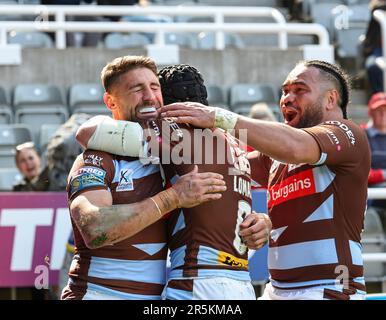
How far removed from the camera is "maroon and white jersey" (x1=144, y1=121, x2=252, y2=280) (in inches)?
173

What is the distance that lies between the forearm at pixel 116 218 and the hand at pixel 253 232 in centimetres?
41

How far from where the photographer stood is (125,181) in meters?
4.42

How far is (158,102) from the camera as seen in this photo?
15.0 feet

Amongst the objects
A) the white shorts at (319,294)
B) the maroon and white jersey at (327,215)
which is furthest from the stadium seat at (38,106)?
the white shorts at (319,294)

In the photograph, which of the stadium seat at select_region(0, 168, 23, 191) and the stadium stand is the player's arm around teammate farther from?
the stadium stand

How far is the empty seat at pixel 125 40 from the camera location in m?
11.4

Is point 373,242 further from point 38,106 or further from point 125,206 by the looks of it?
point 125,206

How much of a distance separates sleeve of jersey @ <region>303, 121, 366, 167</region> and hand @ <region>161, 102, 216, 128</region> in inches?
21.9

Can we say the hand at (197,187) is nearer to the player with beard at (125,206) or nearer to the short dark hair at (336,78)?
the player with beard at (125,206)

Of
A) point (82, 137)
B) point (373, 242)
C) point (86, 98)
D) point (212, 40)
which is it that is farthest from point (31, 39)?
point (82, 137)

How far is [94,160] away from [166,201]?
0.38 meters

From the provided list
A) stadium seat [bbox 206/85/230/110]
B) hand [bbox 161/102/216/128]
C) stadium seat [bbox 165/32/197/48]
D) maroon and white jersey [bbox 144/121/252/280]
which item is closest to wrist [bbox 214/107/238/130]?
hand [bbox 161/102/216/128]

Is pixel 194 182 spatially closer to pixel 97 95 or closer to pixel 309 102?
pixel 309 102
